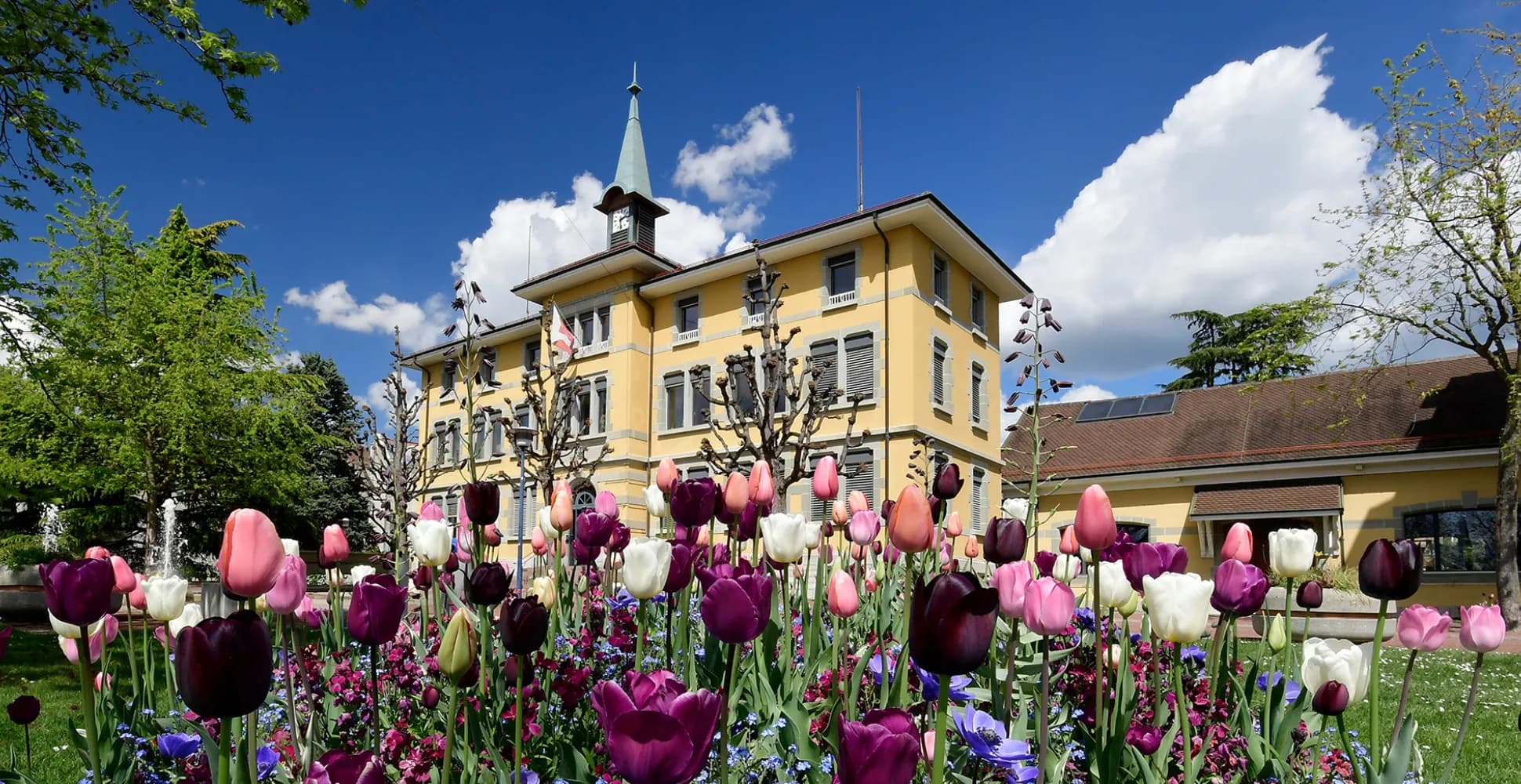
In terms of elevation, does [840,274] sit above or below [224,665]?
above

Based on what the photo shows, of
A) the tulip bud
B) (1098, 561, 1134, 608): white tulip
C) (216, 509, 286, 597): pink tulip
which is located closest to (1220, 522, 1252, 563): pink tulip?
(1098, 561, 1134, 608): white tulip

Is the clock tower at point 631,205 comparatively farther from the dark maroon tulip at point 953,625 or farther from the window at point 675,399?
the dark maroon tulip at point 953,625

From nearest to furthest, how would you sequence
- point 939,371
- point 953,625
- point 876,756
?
point 876,756 → point 953,625 → point 939,371

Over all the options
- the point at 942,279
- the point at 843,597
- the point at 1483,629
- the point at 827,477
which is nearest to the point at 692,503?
the point at 843,597

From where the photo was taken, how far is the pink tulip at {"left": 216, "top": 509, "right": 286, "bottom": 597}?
1.29 meters

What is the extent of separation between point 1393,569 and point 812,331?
19.8 m

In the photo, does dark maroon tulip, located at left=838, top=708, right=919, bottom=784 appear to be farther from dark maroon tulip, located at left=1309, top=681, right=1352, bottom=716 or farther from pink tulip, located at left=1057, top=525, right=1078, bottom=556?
pink tulip, located at left=1057, top=525, right=1078, bottom=556

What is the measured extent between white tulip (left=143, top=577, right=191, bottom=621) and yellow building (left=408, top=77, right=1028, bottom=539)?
15724 mm

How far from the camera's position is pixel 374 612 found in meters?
1.88

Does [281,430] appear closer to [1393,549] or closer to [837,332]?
[837,332]

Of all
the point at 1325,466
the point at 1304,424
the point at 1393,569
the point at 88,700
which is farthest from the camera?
the point at 1304,424

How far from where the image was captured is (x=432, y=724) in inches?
102

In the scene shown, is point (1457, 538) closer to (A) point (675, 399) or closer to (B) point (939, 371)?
(B) point (939, 371)

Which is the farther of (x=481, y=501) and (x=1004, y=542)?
(x=481, y=501)
